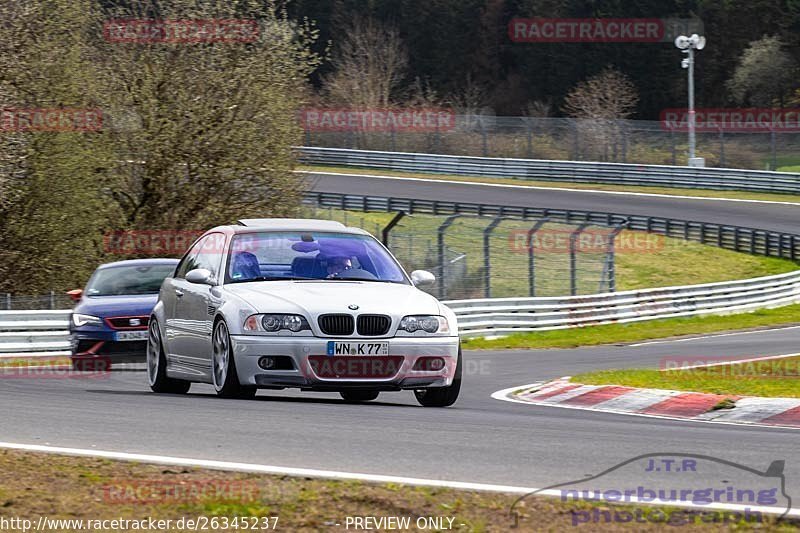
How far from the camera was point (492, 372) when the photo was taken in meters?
17.8

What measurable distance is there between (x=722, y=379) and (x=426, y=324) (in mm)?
5905

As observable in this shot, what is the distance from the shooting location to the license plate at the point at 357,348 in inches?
398

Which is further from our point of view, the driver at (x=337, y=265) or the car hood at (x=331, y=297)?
the driver at (x=337, y=265)

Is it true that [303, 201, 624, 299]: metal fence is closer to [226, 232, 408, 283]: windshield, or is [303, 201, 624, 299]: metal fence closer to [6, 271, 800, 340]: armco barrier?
[6, 271, 800, 340]: armco barrier

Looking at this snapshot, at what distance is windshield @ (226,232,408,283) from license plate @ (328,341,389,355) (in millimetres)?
929

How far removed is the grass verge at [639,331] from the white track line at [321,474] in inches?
707

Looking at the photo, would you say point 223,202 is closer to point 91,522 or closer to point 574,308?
point 574,308

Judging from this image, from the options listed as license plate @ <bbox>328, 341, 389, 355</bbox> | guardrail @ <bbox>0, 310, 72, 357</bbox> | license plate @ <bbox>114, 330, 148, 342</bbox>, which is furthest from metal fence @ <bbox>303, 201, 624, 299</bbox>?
license plate @ <bbox>328, 341, 389, 355</bbox>

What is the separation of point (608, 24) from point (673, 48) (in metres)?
4.38

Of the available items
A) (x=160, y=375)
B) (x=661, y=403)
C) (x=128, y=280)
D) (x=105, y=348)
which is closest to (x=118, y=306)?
(x=105, y=348)

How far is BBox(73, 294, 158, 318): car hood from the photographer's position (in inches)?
631

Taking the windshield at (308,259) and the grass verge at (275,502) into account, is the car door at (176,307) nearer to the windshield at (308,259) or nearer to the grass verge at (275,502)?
the windshield at (308,259)

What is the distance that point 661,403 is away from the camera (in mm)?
12141

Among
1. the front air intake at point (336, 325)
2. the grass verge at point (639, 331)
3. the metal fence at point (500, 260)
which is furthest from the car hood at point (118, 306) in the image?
the grass verge at point (639, 331)
